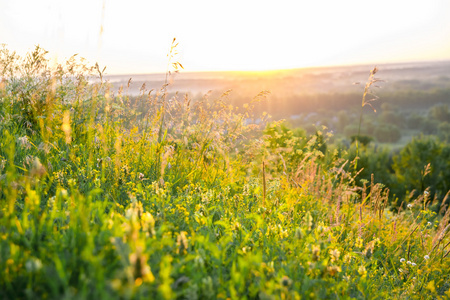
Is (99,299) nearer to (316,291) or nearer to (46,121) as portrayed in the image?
(316,291)

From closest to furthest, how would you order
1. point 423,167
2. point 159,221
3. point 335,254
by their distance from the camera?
1. point 335,254
2. point 159,221
3. point 423,167

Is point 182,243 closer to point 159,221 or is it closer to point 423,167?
point 159,221

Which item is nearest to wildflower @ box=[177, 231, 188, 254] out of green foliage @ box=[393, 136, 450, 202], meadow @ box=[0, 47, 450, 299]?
meadow @ box=[0, 47, 450, 299]

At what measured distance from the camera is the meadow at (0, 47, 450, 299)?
160 centimetres

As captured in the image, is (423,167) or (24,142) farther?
(423,167)

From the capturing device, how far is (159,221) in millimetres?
2543

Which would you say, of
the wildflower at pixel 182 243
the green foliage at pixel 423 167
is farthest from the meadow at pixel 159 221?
the green foliage at pixel 423 167

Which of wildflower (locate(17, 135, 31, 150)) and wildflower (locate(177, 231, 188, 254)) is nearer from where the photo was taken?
wildflower (locate(177, 231, 188, 254))

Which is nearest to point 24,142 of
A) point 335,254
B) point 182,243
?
point 182,243

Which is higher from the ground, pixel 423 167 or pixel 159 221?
pixel 159 221

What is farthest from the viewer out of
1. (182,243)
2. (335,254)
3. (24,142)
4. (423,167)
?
(423,167)

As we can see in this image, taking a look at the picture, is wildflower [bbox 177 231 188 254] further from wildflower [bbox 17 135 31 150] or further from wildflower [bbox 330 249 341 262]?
wildflower [bbox 17 135 31 150]

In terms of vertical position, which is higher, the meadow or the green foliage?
the meadow

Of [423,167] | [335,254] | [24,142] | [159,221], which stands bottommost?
[423,167]
